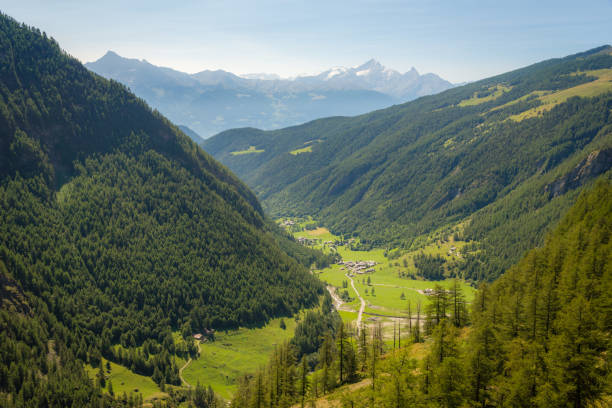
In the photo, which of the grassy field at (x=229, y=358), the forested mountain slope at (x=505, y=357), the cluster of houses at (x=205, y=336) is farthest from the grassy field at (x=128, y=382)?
the forested mountain slope at (x=505, y=357)

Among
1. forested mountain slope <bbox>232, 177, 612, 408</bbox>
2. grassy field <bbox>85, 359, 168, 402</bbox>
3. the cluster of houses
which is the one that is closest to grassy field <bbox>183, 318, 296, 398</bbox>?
the cluster of houses

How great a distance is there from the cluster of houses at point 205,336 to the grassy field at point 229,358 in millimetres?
2747

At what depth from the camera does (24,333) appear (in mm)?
140250

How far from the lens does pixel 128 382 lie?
483 feet

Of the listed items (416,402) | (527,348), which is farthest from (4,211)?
(527,348)

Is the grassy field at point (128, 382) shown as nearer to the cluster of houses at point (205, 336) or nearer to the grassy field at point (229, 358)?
the grassy field at point (229, 358)

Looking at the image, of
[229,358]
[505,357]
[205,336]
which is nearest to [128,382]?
[229,358]

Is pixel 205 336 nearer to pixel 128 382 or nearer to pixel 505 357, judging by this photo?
pixel 128 382

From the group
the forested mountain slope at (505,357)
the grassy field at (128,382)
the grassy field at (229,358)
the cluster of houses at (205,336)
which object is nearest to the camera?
the forested mountain slope at (505,357)

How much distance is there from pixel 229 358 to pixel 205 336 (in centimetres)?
2160

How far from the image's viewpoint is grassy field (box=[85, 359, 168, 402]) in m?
141

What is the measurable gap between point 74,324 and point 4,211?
223ft

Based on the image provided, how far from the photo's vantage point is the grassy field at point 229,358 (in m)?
158

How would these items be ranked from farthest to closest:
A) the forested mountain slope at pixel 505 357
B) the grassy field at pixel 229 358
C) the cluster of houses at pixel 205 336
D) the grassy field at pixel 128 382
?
the cluster of houses at pixel 205 336, the grassy field at pixel 229 358, the grassy field at pixel 128 382, the forested mountain slope at pixel 505 357
